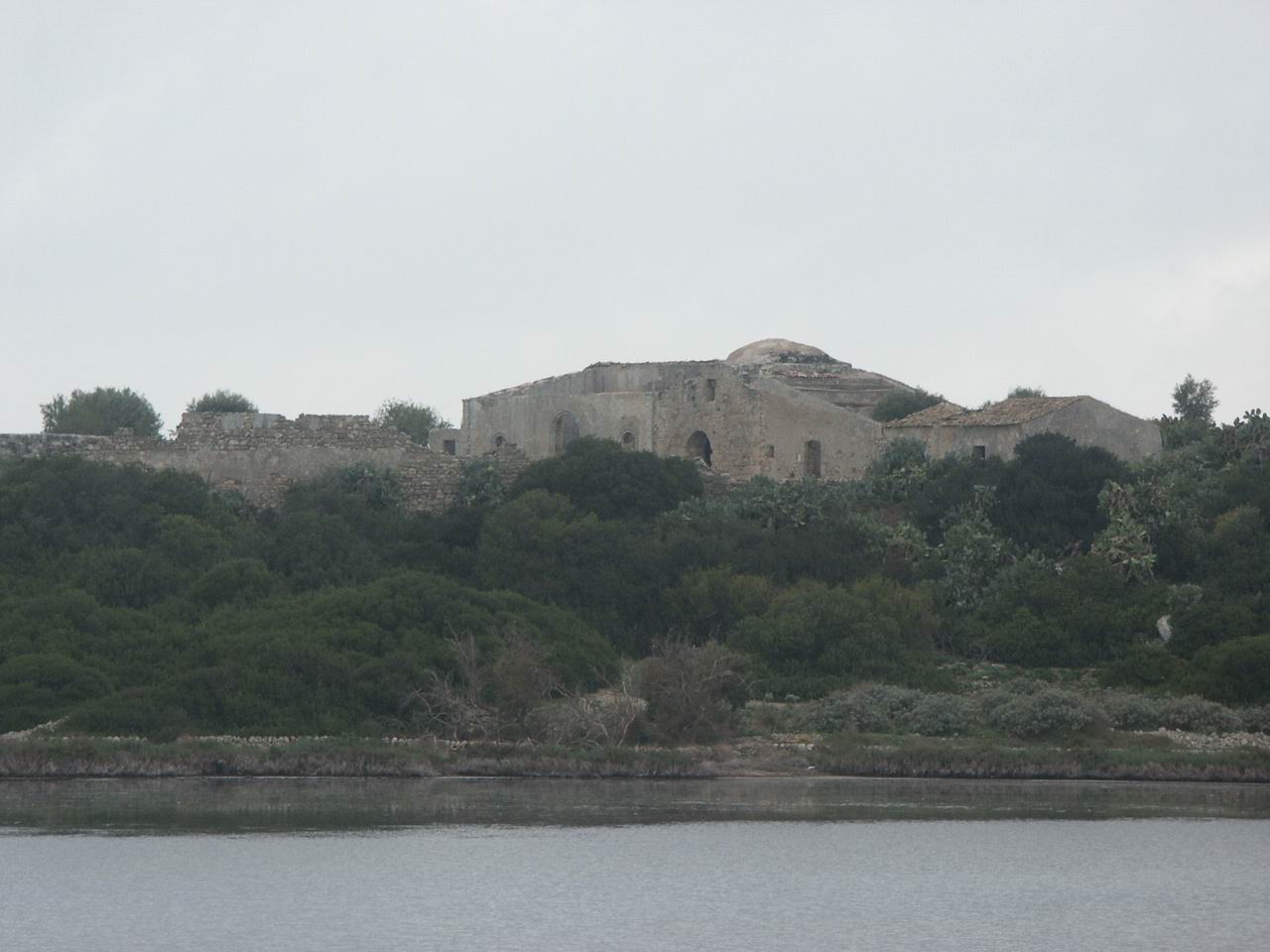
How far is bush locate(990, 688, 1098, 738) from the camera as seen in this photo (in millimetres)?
32531

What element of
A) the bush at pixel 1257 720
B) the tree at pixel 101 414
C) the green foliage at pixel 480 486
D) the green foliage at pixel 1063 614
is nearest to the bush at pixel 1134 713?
the bush at pixel 1257 720

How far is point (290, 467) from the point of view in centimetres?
4188

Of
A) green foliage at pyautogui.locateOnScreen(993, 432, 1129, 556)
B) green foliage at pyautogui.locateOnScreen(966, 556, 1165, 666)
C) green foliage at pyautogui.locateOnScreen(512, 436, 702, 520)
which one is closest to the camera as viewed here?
green foliage at pyautogui.locateOnScreen(966, 556, 1165, 666)

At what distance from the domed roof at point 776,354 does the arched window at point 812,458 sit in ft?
18.1

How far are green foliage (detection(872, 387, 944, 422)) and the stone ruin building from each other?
31 cm

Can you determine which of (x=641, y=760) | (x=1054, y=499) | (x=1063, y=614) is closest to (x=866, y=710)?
(x=641, y=760)

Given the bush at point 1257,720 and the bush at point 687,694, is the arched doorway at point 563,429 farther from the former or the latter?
the bush at point 1257,720

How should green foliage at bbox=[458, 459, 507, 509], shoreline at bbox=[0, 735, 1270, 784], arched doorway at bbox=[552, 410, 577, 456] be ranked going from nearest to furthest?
1. shoreline at bbox=[0, 735, 1270, 784]
2. green foliage at bbox=[458, 459, 507, 509]
3. arched doorway at bbox=[552, 410, 577, 456]

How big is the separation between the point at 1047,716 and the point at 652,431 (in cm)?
1538

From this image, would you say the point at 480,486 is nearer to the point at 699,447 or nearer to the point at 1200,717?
the point at 699,447

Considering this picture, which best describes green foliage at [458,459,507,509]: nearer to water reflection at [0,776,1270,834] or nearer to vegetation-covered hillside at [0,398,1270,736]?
vegetation-covered hillside at [0,398,1270,736]

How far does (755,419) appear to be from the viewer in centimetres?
4481

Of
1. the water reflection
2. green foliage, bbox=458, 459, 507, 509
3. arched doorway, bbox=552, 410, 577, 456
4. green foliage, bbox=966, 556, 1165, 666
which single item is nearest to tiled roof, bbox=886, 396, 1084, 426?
green foliage, bbox=966, 556, 1165, 666

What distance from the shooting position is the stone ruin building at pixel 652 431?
4181cm
